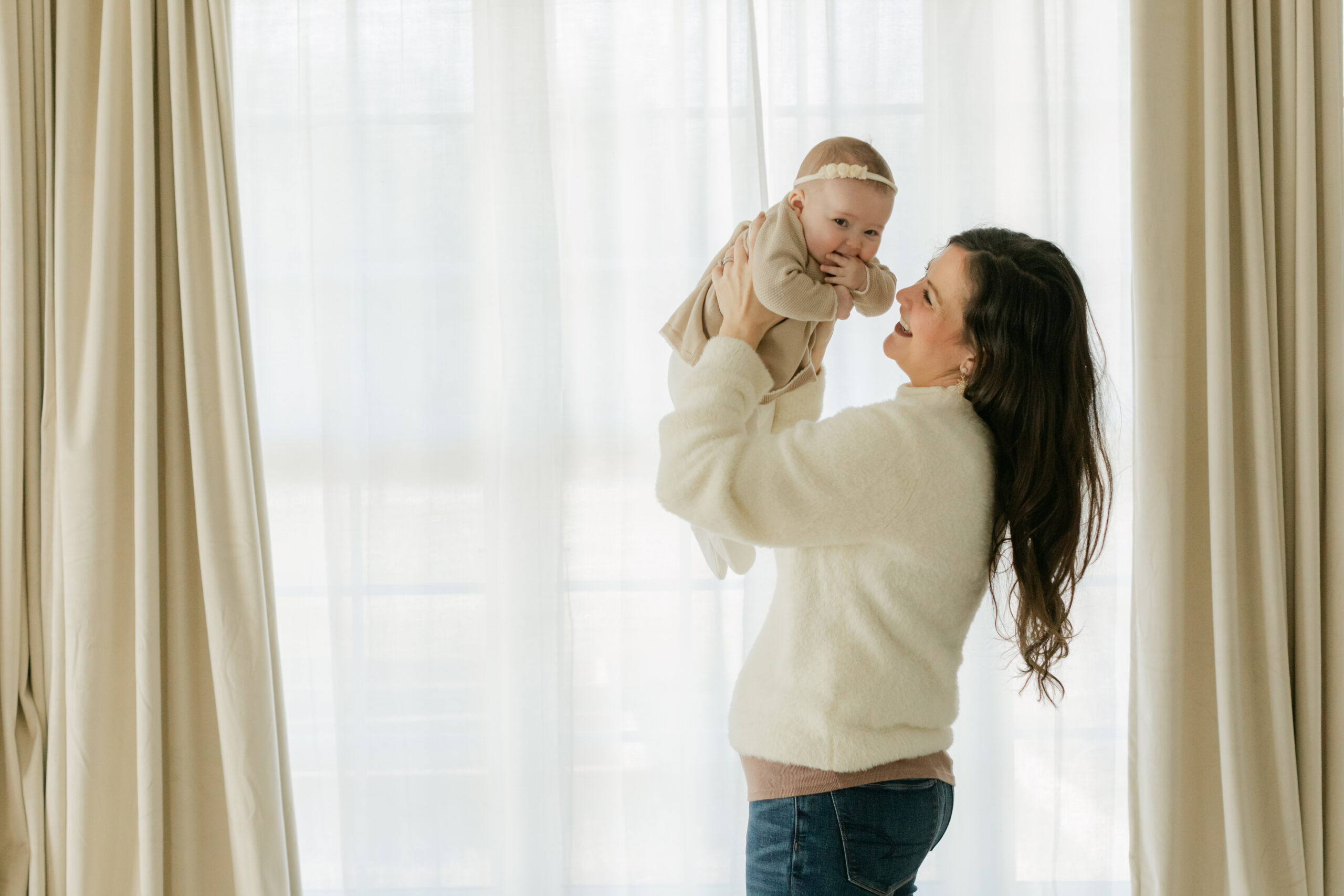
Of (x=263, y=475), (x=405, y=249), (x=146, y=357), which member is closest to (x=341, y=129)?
(x=405, y=249)

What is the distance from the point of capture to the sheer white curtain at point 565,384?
1.83 meters

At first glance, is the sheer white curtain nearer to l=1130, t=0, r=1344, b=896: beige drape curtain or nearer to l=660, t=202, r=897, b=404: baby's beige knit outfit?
l=1130, t=0, r=1344, b=896: beige drape curtain

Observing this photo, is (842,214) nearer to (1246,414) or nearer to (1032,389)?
(1032,389)

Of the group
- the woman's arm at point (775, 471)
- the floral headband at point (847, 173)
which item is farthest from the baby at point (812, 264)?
the woman's arm at point (775, 471)

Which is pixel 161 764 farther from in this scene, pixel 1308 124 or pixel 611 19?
pixel 1308 124

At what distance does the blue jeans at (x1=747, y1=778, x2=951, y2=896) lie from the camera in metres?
1.11

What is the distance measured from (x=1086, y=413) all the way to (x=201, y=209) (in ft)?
5.21

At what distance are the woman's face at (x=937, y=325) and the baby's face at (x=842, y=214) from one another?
0.09 meters

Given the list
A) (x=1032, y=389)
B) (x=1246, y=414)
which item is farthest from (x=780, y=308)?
(x=1246, y=414)

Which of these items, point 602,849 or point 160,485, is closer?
point 160,485

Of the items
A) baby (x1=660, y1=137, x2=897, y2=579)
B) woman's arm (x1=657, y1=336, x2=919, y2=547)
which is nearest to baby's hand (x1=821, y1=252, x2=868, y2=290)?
baby (x1=660, y1=137, x2=897, y2=579)

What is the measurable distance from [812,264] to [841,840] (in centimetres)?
74

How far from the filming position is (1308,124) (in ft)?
5.53

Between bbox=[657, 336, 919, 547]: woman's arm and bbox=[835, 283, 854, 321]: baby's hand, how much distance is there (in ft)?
0.63
